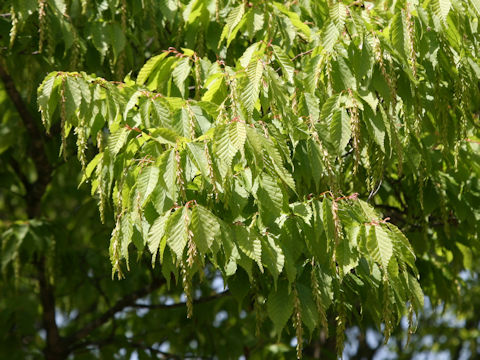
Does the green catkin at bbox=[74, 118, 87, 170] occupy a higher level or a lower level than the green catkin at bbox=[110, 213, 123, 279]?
higher

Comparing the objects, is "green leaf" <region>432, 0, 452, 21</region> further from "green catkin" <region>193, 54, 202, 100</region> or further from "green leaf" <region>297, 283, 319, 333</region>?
"green leaf" <region>297, 283, 319, 333</region>

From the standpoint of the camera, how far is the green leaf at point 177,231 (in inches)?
69.2

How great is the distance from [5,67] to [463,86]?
7.23 feet

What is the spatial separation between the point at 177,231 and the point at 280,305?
46 centimetres

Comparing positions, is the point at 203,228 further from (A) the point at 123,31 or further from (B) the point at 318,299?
(A) the point at 123,31

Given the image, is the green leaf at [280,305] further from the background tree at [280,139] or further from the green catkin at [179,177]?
the green catkin at [179,177]

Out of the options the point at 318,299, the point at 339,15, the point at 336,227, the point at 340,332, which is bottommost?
the point at 340,332

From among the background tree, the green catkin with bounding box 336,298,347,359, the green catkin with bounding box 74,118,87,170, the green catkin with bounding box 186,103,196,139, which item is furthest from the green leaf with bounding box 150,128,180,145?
the green catkin with bounding box 336,298,347,359

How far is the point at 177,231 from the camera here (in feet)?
5.88

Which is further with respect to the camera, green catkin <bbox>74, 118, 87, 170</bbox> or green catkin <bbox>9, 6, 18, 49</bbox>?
green catkin <bbox>9, 6, 18, 49</bbox>

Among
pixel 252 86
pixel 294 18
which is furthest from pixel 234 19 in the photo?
pixel 252 86

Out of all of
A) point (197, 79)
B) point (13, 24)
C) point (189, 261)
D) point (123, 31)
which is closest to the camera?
point (189, 261)

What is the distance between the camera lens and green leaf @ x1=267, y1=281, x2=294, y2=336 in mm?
2037

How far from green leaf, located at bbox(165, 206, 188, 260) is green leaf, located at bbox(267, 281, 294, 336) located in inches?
16.6
